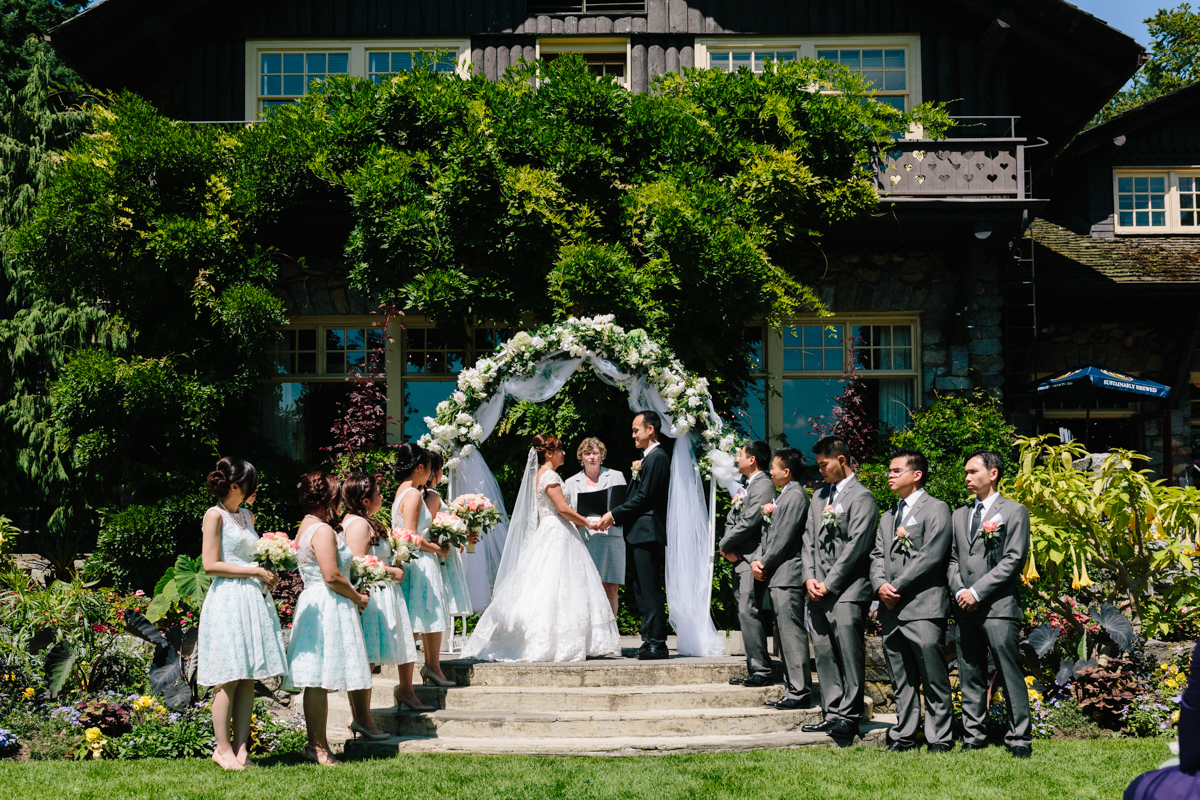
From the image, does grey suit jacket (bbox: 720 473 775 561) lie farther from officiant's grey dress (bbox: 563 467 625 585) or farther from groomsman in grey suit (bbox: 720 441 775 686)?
officiant's grey dress (bbox: 563 467 625 585)

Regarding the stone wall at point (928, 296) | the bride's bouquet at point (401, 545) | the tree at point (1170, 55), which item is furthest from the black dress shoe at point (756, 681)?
the tree at point (1170, 55)

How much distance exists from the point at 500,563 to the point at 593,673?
1.72 metres

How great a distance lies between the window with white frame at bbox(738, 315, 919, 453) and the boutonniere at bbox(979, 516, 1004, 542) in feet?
20.9

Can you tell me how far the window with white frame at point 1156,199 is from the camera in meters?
16.0

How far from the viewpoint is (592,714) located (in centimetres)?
731

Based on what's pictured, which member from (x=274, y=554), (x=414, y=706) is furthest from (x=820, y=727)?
(x=274, y=554)

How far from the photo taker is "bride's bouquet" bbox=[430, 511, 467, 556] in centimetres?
780

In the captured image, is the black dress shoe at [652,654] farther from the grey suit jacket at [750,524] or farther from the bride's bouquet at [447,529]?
the bride's bouquet at [447,529]

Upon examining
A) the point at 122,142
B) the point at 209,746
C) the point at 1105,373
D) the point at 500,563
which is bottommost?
the point at 209,746

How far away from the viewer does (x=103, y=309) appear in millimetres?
15656

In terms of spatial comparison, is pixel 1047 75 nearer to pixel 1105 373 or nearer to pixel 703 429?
pixel 1105 373

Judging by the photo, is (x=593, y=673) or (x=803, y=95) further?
(x=803, y=95)

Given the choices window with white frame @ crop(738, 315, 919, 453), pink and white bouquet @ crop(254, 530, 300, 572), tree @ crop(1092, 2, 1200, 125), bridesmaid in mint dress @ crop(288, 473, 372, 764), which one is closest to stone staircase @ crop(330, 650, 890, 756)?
bridesmaid in mint dress @ crop(288, 473, 372, 764)

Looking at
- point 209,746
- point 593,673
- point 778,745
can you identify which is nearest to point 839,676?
point 778,745
